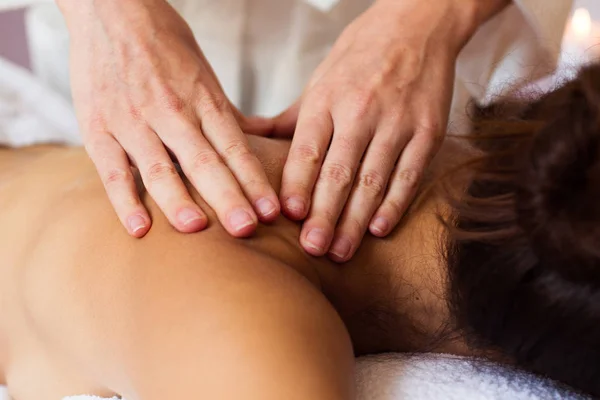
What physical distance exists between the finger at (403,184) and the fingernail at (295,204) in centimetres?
8

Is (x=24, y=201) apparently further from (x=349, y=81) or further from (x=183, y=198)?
(x=349, y=81)

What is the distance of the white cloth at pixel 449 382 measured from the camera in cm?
60

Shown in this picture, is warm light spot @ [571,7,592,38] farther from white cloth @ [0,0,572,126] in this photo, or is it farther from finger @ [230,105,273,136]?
finger @ [230,105,273,136]

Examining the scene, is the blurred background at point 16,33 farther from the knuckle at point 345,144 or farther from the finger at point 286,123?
the knuckle at point 345,144

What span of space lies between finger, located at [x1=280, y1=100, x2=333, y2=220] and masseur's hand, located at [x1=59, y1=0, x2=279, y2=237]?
0.02 m

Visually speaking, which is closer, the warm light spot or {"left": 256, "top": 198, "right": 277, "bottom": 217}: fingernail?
{"left": 256, "top": 198, "right": 277, "bottom": 217}: fingernail

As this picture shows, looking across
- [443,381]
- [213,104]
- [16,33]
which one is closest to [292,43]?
[213,104]

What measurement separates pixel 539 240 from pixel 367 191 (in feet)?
0.76

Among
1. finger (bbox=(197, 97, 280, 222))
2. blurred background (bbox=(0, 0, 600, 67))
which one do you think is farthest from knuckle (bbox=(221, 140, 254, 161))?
blurred background (bbox=(0, 0, 600, 67))

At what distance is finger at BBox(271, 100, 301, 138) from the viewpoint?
0.83 meters

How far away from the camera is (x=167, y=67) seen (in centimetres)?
77

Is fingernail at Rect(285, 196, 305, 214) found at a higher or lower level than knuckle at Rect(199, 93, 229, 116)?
lower

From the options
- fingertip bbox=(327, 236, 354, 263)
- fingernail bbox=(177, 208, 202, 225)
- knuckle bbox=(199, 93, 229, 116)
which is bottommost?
fingertip bbox=(327, 236, 354, 263)

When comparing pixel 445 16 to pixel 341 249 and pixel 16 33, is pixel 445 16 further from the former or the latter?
pixel 16 33
